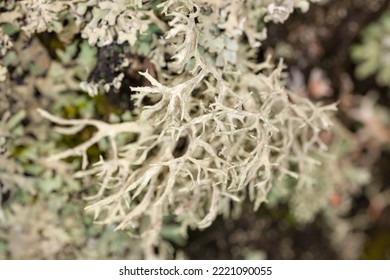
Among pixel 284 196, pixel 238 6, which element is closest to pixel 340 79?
pixel 284 196

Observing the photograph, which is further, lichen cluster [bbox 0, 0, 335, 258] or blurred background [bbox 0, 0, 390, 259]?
blurred background [bbox 0, 0, 390, 259]

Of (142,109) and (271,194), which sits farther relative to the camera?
(271,194)

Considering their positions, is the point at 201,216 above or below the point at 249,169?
below

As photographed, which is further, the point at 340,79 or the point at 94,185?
the point at 340,79

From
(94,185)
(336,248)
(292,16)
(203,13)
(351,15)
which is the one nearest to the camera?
(203,13)

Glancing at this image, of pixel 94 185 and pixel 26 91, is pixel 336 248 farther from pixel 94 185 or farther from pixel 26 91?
pixel 26 91

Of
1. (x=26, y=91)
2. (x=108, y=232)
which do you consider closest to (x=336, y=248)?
(x=108, y=232)

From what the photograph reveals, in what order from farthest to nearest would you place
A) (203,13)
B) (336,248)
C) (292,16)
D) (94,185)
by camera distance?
(336,248), (292,16), (94,185), (203,13)

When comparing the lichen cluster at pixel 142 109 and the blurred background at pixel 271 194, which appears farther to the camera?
the blurred background at pixel 271 194

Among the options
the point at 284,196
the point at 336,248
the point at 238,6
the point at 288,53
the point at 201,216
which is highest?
the point at 238,6

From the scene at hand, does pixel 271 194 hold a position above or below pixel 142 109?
below
